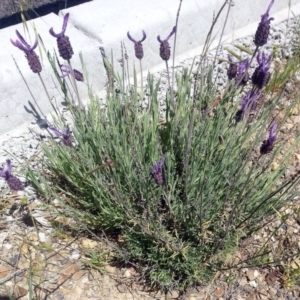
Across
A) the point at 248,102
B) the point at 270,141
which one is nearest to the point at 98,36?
the point at 248,102

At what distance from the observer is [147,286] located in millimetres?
1509

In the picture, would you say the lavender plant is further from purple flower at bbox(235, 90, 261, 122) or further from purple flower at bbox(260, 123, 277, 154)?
purple flower at bbox(260, 123, 277, 154)

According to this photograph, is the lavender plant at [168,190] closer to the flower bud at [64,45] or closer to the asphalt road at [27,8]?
the flower bud at [64,45]

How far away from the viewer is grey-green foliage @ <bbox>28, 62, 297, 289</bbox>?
1458mm

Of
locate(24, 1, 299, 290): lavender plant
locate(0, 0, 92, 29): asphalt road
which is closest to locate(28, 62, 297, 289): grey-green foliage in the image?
locate(24, 1, 299, 290): lavender plant

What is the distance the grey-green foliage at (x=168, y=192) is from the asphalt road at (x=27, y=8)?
0.69 metres

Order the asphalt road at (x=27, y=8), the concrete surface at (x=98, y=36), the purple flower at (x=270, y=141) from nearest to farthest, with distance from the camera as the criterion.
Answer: the purple flower at (x=270, y=141), the concrete surface at (x=98, y=36), the asphalt road at (x=27, y=8)

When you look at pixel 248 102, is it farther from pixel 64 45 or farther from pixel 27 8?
pixel 27 8

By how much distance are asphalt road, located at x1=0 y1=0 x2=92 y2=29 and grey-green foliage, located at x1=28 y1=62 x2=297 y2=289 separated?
691mm

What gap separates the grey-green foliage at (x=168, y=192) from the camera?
146 cm

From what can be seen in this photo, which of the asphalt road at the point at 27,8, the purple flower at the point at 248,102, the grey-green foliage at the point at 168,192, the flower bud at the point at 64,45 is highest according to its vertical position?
the flower bud at the point at 64,45

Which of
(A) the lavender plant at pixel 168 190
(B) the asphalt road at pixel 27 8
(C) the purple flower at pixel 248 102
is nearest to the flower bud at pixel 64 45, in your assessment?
(A) the lavender plant at pixel 168 190

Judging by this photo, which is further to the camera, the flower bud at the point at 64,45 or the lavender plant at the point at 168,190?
the lavender plant at the point at 168,190

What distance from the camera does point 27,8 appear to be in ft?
6.52
